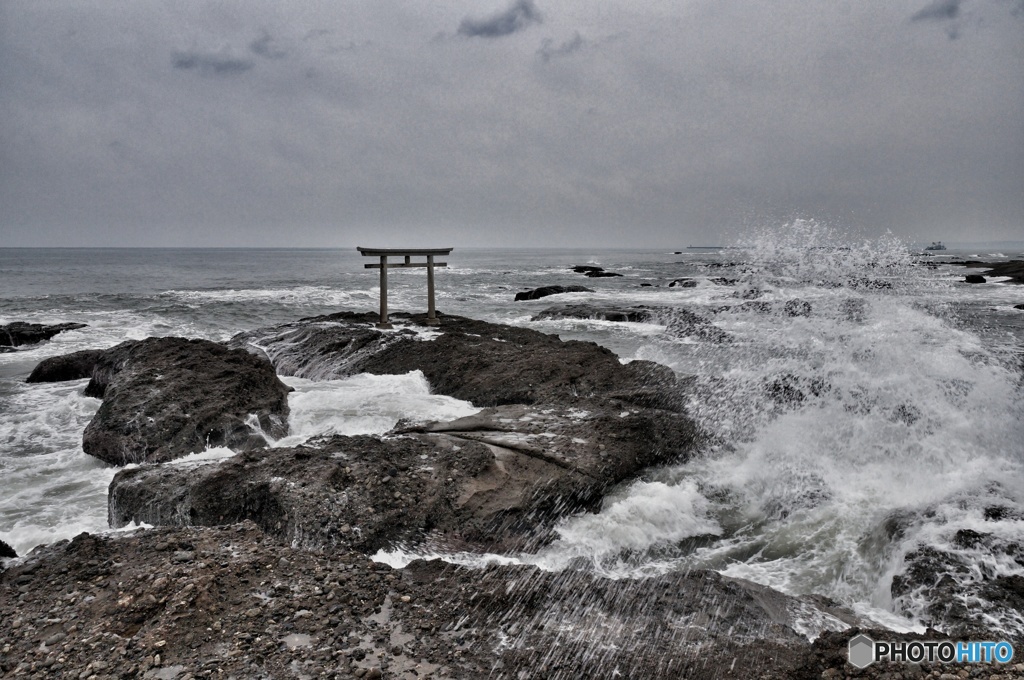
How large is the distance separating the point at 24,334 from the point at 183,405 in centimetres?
1422

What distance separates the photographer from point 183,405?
7836 mm

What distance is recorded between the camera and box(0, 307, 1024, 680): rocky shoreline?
323cm

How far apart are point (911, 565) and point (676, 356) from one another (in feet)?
33.6

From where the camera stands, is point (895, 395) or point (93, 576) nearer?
point (93, 576)

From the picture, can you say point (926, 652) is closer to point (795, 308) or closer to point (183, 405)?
point (183, 405)

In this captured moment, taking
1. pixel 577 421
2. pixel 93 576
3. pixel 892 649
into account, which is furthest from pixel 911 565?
pixel 93 576

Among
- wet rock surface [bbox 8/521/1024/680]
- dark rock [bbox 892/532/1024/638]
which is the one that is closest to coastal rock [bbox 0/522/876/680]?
wet rock surface [bbox 8/521/1024/680]

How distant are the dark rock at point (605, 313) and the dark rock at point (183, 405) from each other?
1501cm

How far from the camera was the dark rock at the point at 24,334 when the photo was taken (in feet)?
56.5

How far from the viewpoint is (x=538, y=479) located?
569 centimetres

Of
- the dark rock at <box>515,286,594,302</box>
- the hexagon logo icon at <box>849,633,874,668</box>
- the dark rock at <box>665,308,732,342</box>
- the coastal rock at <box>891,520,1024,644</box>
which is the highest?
the dark rock at <box>515,286,594,302</box>

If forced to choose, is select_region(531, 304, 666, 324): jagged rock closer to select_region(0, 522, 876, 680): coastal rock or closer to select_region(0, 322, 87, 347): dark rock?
select_region(0, 322, 87, 347): dark rock

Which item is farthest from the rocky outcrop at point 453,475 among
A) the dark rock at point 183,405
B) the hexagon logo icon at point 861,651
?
the hexagon logo icon at point 861,651

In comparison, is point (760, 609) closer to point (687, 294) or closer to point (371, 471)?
point (371, 471)
